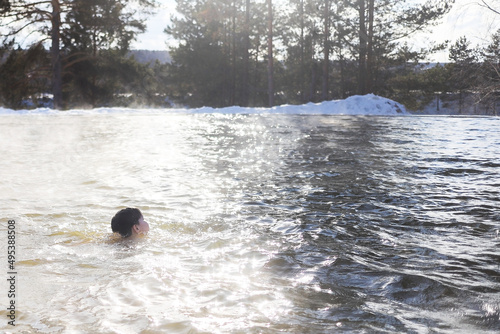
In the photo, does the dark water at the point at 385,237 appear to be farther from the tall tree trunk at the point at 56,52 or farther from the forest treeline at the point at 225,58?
the tall tree trunk at the point at 56,52

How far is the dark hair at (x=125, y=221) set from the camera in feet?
11.7

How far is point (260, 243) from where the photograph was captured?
3.30 metres

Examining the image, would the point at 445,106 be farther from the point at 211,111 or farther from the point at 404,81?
the point at 211,111

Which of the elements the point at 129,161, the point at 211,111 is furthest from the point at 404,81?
the point at 129,161

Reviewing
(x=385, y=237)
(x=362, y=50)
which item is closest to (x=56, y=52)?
(x=362, y=50)

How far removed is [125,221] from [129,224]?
2.0 inches

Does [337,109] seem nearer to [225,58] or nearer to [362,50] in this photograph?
[362,50]

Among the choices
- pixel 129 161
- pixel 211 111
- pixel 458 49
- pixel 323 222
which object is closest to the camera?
pixel 323 222

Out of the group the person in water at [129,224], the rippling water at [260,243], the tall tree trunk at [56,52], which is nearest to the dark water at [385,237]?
the rippling water at [260,243]

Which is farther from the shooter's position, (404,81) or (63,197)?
(404,81)

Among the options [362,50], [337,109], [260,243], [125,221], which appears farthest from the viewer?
[362,50]

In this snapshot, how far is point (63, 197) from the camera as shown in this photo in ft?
16.1

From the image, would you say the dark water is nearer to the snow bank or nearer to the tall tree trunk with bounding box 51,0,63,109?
the snow bank

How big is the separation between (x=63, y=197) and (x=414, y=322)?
3.94 meters
